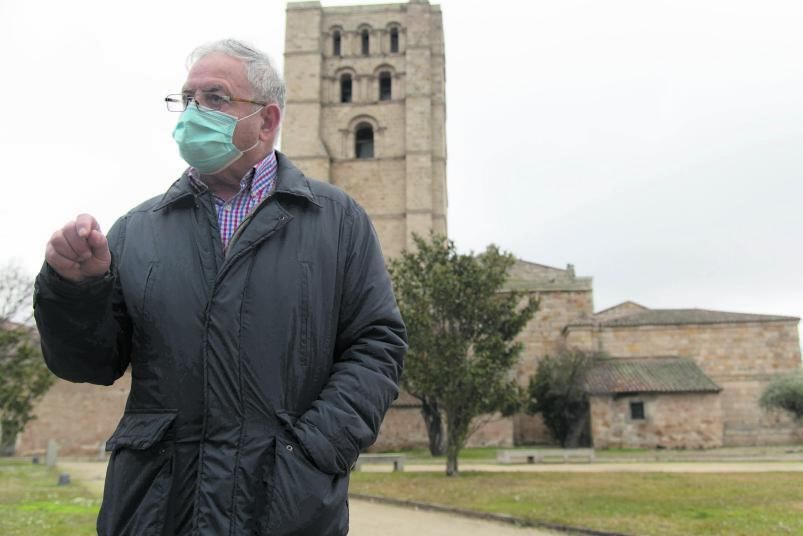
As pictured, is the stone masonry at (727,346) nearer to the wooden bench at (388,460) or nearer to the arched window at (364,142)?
the wooden bench at (388,460)

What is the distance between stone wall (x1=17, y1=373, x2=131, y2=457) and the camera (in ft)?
97.2

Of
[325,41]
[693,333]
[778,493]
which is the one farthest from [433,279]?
[325,41]

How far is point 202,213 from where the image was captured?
2402mm

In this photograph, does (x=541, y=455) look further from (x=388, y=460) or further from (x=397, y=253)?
(x=397, y=253)

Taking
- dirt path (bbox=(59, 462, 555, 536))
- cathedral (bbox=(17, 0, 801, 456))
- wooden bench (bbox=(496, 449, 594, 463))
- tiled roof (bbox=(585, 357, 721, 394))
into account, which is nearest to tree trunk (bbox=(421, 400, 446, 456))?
cathedral (bbox=(17, 0, 801, 456))

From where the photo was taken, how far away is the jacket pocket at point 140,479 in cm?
202

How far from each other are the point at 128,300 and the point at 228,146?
0.60 metres

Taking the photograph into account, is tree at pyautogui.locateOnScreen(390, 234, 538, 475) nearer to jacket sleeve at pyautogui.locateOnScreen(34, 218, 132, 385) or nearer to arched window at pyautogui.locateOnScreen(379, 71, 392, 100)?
jacket sleeve at pyautogui.locateOnScreen(34, 218, 132, 385)

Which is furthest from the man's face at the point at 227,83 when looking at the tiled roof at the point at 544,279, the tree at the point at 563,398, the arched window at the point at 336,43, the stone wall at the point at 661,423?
the arched window at the point at 336,43

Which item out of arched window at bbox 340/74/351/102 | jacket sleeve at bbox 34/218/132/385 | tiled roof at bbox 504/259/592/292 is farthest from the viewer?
arched window at bbox 340/74/351/102

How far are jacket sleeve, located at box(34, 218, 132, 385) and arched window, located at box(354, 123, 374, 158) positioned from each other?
3851 cm

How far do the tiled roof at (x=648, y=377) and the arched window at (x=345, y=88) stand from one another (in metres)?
20.5

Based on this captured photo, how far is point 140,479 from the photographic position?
2.07m

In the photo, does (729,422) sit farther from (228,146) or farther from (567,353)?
(228,146)
